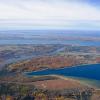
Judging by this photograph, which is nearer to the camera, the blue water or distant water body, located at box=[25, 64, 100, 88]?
distant water body, located at box=[25, 64, 100, 88]

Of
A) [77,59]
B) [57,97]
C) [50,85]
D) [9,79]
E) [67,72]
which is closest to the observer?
[57,97]

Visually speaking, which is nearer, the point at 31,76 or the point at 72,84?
the point at 72,84

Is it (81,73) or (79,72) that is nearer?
(81,73)

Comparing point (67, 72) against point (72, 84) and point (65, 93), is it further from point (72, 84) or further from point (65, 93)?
point (65, 93)

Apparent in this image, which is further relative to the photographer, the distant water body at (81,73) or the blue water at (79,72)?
the blue water at (79,72)

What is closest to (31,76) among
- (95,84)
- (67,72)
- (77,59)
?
(67,72)

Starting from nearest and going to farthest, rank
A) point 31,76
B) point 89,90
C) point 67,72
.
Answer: point 89,90, point 31,76, point 67,72
